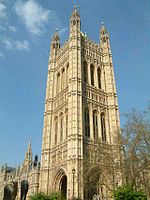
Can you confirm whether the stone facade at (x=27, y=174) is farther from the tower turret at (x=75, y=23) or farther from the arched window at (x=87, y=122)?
the tower turret at (x=75, y=23)

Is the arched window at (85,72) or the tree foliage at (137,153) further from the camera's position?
the arched window at (85,72)

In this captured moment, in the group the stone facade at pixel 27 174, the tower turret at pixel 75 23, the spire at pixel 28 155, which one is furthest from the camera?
the spire at pixel 28 155

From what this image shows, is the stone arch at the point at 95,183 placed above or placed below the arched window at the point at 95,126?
below

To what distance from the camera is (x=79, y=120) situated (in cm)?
2995

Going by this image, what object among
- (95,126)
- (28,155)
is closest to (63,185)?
(95,126)

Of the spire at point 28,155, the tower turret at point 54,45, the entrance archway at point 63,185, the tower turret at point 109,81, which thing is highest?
the tower turret at point 54,45

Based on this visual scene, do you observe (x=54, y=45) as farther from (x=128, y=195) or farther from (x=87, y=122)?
(x=128, y=195)

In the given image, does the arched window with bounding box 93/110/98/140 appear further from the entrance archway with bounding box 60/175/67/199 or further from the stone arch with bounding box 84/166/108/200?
the entrance archway with bounding box 60/175/67/199

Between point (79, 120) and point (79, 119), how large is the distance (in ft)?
0.44

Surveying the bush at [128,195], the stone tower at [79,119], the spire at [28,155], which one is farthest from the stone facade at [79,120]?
the spire at [28,155]

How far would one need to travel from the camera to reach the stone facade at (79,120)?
1024 inches

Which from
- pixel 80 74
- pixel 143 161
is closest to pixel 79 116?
pixel 80 74

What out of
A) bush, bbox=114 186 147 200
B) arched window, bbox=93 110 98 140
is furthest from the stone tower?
bush, bbox=114 186 147 200

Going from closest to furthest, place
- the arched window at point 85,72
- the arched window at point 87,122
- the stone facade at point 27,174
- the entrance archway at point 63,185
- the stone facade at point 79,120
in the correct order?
the stone facade at point 79,120, the entrance archway at point 63,185, the arched window at point 87,122, the arched window at point 85,72, the stone facade at point 27,174
